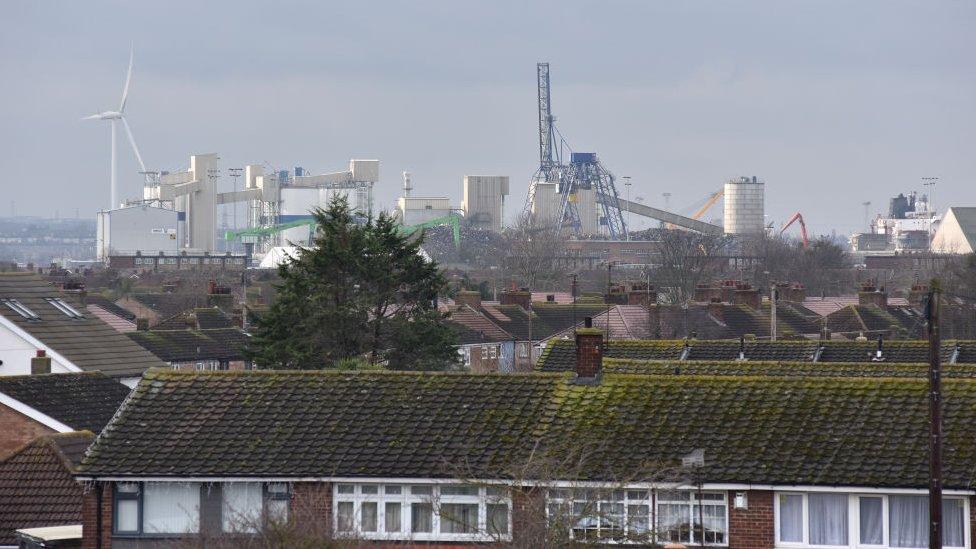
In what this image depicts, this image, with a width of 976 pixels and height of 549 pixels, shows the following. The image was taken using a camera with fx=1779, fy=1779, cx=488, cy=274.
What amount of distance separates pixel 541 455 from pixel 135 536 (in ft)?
13.4

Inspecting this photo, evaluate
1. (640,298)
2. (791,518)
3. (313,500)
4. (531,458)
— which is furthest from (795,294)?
(531,458)

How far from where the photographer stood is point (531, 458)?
15.6 meters

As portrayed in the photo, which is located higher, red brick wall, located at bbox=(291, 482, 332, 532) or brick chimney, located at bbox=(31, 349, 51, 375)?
brick chimney, located at bbox=(31, 349, 51, 375)

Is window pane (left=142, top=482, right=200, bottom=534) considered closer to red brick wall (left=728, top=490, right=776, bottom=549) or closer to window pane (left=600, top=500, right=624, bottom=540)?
window pane (left=600, top=500, right=624, bottom=540)

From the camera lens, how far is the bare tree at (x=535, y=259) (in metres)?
105

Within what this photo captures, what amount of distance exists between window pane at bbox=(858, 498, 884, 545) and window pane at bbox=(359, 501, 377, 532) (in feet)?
14.7

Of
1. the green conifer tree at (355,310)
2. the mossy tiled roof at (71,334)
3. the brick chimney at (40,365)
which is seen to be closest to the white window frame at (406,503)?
Result: the brick chimney at (40,365)

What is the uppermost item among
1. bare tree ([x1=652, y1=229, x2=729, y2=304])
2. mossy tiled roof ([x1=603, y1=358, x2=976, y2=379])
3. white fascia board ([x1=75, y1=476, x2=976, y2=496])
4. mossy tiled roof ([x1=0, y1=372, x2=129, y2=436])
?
bare tree ([x1=652, y1=229, x2=729, y2=304])

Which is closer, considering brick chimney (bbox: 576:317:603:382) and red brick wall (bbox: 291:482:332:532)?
red brick wall (bbox: 291:482:332:532)

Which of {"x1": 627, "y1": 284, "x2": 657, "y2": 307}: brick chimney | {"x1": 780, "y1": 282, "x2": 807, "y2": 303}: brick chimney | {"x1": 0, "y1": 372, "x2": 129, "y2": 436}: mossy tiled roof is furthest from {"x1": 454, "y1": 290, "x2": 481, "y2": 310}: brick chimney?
{"x1": 0, "y1": 372, "x2": 129, "y2": 436}: mossy tiled roof

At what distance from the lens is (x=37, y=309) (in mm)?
32781

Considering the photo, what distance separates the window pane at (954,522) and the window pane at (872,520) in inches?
21.9

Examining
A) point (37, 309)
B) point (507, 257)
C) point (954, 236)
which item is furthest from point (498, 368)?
point (954, 236)

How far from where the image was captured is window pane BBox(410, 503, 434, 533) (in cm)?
1661
